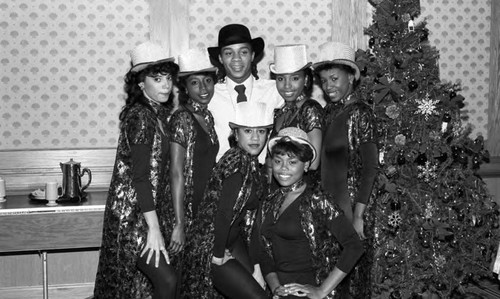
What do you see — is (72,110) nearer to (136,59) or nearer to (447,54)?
(136,59)

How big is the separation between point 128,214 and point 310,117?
1.25 metres

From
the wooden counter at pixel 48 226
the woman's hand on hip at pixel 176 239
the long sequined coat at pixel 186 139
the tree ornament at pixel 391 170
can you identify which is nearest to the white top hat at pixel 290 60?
the long sequined coat at pixel 186 139

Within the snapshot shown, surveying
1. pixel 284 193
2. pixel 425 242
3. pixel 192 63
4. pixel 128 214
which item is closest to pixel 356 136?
pixel 284 193

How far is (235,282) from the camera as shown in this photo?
3.71 metres

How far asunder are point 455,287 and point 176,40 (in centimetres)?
285

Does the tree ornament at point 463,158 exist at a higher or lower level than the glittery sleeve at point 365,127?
lower

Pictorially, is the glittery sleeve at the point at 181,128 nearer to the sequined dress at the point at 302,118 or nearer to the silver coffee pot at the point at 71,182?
the sequined dress at the point at 302,118

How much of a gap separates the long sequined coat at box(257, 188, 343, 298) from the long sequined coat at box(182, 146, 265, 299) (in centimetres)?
28

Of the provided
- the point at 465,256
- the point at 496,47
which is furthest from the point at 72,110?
the point at 496,47

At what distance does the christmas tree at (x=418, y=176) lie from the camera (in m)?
4.95

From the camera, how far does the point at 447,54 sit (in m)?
6.17

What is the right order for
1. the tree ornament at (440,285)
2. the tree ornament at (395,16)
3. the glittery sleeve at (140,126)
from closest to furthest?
the glittery sleeve at (140,126) < the tree ornament at (440,285) < the tree ornament at (395,16)

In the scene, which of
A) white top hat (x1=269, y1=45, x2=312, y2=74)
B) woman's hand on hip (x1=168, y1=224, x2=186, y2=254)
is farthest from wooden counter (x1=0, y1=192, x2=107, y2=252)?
white top hat (x1=269, y1=45, x2=312, y2=74)

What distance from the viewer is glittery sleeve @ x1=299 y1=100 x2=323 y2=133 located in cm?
421
